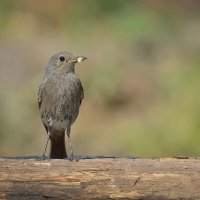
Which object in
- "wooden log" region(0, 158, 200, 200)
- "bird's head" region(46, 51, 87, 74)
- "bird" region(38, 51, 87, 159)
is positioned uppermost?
"bird's head" region(46, 51, 87, 74)

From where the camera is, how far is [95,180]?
6027mm

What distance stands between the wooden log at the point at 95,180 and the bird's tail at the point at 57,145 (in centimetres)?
87

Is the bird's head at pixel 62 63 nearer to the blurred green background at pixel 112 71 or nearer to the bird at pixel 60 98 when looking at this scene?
the bird at pixel 60 98

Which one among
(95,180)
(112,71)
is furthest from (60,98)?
(112,71)

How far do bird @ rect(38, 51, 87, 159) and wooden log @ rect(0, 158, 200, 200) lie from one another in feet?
3.15

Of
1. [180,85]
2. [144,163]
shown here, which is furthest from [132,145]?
[144,163]

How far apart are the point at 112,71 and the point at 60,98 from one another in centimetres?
408

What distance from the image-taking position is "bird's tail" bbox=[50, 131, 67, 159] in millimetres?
7023

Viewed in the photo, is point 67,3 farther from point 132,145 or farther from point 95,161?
point 95,161

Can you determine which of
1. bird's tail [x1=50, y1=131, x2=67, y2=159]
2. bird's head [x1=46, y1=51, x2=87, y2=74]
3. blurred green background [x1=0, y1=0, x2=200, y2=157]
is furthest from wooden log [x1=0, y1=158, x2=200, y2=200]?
blurred green background [x1=0, y1=0, x2=200, y2=157]

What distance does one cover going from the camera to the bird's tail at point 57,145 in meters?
7.02

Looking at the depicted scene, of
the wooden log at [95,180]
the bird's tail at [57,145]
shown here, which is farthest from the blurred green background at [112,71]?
the wooden log at [95,180]

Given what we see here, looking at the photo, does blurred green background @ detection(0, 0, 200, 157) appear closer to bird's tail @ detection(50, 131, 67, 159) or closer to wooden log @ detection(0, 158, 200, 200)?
bird's tail @ detection(50, 131, 67, 159)

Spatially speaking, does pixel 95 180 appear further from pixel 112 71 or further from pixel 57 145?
pixel 112 71
